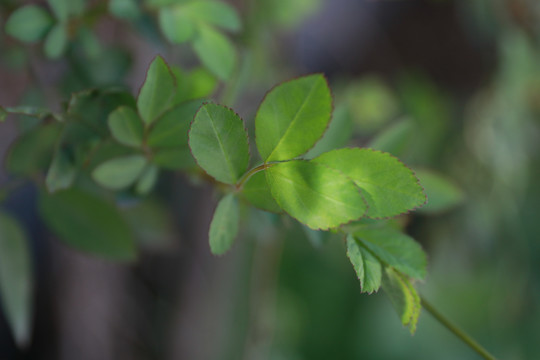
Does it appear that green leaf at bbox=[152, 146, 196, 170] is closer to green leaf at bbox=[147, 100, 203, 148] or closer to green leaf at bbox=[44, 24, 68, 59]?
green leaf at bbox=[147, 100, 203, 148]

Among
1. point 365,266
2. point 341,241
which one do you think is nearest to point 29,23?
point 365,266

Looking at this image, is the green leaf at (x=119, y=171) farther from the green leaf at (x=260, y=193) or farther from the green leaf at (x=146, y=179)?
the green leaf at (x=260, y=193)

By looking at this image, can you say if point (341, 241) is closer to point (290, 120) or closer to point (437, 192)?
point (437, 192)

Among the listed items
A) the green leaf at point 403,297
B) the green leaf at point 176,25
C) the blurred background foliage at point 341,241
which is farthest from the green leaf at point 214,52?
the blurred background foliage at point 341,241

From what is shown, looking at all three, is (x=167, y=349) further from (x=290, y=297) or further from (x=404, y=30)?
(x=404, y=30)

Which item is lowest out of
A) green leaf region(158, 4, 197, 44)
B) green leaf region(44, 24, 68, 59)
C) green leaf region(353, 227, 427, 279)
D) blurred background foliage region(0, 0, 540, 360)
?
blurred background foliage region(0, 0, 540, 360)

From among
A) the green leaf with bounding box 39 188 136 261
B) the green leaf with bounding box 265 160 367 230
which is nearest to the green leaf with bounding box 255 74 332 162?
the green leaf with bounding box 265 160 367 230
